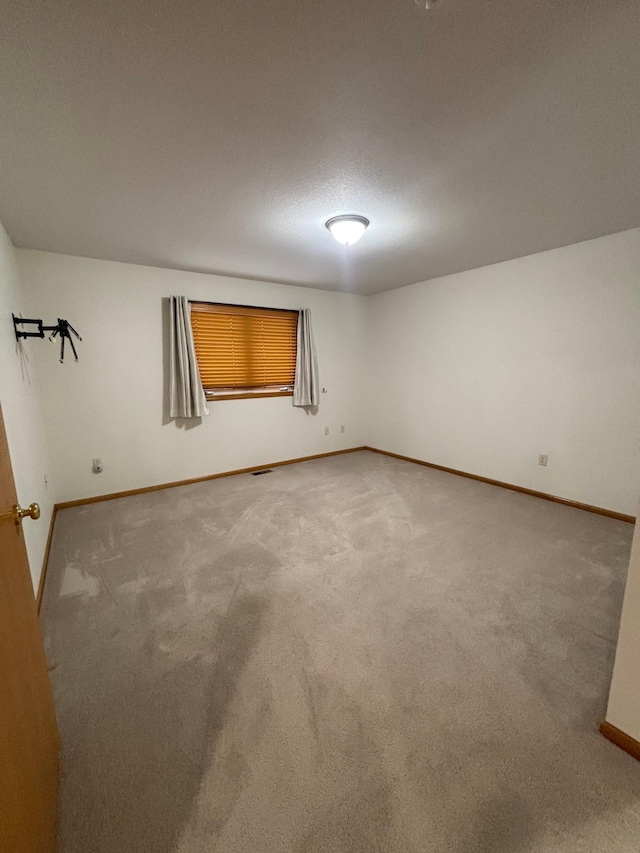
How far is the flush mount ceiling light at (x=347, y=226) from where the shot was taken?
228 centimetres

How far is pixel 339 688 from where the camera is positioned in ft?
4.58

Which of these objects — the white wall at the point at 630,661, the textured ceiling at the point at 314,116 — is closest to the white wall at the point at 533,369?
the textured ceiling at the point at 314,116

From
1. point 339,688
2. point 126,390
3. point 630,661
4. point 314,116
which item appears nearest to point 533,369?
point 630,661

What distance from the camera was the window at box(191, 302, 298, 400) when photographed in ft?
12.5

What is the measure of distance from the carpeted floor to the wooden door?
20 centimetres

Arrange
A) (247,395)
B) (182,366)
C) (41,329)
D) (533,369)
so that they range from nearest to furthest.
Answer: (41,329), (533,369), (182,366), (247,395)

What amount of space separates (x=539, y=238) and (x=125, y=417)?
411 centimetres

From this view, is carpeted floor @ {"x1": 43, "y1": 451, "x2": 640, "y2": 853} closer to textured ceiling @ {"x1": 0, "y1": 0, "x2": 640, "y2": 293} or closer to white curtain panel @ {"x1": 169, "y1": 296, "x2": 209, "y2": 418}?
white curtain panel @ {"x1": 169, "y1": 296, "x2": 209, "y2": 418}

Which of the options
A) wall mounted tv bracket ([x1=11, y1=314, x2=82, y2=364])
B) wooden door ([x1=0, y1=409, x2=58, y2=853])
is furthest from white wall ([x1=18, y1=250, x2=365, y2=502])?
wooden door ([x1=0, y1=409, x2=58, y2=853])

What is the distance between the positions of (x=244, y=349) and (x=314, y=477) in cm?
176

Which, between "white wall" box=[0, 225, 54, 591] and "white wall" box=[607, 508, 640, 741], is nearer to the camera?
"white wall" box=[607, 508, 640, 741]

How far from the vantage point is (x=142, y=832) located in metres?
0.96

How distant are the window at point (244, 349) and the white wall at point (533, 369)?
1533 millimetres

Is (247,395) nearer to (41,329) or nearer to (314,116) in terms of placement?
(41,329)
